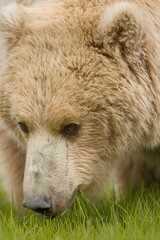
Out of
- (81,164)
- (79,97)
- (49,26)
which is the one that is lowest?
(81,164)

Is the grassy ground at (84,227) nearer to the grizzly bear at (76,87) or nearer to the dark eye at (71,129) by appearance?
the grizzly bear at (76,87)

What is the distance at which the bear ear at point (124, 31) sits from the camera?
3.96 m

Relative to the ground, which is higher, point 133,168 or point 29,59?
point 29,59

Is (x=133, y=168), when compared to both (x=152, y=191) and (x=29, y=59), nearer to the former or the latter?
(x=152, y=191)

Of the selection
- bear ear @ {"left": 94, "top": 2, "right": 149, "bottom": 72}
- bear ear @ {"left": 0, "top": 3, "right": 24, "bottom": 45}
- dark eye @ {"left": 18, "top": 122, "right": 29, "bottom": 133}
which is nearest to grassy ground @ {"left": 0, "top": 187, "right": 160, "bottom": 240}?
dark eye @ {"left": 18, "top": 122, "right": 29, "bottom": 133}

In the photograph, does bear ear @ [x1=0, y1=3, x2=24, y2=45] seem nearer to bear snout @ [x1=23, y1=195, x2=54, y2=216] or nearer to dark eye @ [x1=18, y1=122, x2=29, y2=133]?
dark eye @ [x1=18, y1=122, x2=29, y2=133]

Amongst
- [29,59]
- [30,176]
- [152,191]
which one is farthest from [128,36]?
[152,191]

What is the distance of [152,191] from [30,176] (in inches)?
80.3

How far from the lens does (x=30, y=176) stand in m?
3.94

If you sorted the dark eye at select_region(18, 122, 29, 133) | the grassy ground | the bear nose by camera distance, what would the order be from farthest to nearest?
the dark eye at select_region(18, 122, 29, 133)
the bear nose
the grassy ground

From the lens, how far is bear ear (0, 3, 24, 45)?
431 centimetres

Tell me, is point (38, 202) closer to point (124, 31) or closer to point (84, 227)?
point (84, 227)

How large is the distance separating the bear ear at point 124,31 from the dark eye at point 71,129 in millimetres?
691

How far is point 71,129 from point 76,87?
354 millimetres
